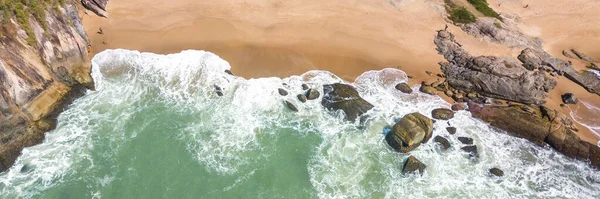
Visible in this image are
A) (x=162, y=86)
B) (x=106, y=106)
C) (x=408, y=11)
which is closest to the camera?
(x=106, y=106)

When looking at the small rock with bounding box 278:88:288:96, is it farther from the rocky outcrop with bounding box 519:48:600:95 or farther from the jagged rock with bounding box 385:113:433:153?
the rocky outcrop with bounding box 519:48:600:95

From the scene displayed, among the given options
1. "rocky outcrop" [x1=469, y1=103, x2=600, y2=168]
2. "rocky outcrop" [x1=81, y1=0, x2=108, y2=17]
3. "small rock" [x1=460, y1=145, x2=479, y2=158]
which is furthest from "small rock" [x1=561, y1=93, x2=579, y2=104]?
"rocky outcrop" [x1=81, y1=0, x2=108, y2=17]

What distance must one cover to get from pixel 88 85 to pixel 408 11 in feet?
103

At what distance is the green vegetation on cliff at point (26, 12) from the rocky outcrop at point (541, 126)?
35484 mm

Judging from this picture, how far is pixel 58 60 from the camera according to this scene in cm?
2948

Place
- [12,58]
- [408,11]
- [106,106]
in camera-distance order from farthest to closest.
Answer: [408,11] → [106,106] → [12,58]

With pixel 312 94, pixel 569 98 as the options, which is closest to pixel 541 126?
pixel 569 98

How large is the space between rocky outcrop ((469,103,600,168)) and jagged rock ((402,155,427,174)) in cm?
764

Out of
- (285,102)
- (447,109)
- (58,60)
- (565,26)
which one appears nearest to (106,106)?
(58,60)

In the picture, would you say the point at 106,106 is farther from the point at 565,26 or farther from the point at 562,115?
the point at 565,26

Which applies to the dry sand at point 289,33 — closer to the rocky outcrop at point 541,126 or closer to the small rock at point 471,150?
the rocky outcrop at point 541,126

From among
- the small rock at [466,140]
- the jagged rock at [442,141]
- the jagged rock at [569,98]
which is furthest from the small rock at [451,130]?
the jagged rock at [569,98]

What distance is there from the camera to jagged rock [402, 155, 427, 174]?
1018 inches

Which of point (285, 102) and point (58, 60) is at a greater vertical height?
point (58, 60)
